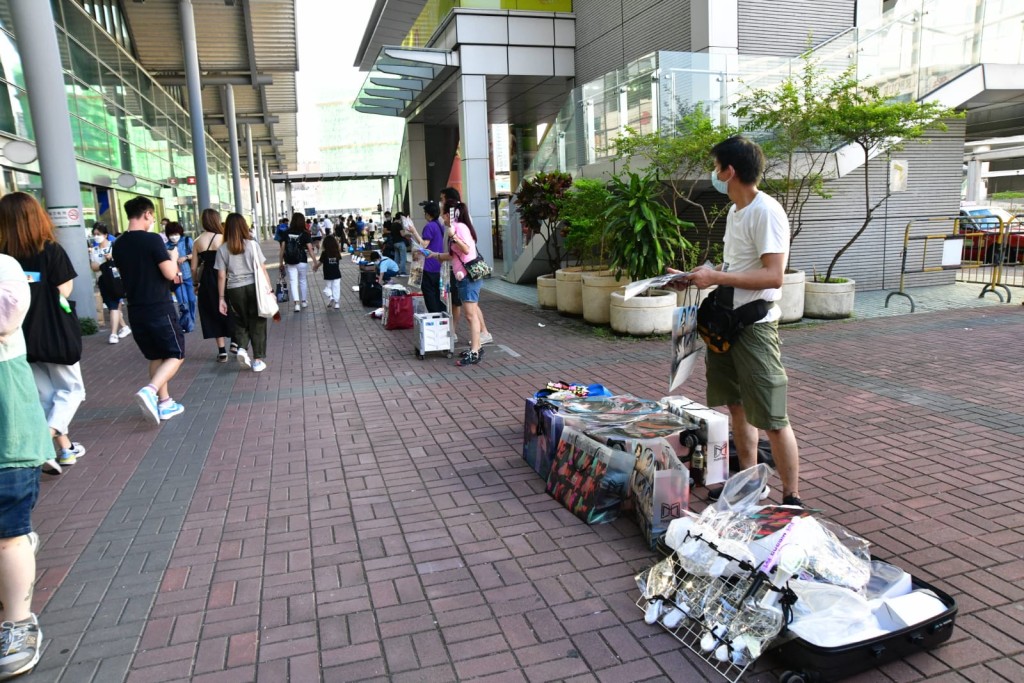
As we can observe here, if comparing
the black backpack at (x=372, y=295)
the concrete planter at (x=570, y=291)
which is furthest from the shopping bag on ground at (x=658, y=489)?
the black backpack at (x=372, y=295)

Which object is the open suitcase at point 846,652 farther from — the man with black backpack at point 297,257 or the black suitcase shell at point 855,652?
the man with black backpack at point 297,257

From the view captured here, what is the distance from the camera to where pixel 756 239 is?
11.3 ft

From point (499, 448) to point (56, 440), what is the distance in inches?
124

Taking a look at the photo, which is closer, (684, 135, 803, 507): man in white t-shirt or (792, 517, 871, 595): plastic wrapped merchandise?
(792, 517, 871, 595): plastic wrapped merchandise

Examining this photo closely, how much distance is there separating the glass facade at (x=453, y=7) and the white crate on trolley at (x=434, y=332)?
1099 centimetres

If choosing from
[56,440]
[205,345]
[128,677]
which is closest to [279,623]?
[128,677]

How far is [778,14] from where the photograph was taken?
40.2 feet

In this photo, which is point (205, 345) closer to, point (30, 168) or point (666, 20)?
point (30, 168)

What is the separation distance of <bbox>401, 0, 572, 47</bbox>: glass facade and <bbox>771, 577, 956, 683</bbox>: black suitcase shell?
16.4m

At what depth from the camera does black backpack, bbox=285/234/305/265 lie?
39.7 ft

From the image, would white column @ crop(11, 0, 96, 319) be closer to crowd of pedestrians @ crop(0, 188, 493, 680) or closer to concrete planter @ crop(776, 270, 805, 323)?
crowd of pedestrians @ crop(0, 188, 493, 680)

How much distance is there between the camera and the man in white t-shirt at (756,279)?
11.2 ft

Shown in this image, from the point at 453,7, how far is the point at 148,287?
45.5 feet

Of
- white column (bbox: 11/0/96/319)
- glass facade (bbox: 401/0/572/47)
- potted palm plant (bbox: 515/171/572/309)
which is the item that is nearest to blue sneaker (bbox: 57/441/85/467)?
white column (bbox: 11/0/96/319)
